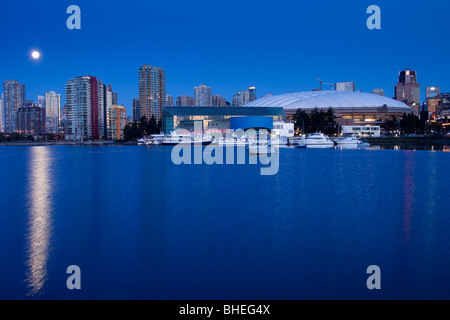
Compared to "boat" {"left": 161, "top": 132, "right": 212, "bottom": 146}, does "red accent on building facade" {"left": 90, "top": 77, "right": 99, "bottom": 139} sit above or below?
above

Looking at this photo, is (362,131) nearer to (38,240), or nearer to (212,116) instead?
(212,116)

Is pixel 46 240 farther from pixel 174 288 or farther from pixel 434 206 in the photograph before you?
pixel 434 206

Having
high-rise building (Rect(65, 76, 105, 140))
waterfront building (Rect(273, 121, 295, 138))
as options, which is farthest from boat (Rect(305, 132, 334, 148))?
high-rise building (Rect(65, 76, 105, 140))

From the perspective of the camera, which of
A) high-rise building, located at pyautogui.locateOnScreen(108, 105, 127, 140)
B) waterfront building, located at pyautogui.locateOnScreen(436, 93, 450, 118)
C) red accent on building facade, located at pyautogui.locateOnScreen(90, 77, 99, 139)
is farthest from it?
high-rise building, located at pyautogui.locateOnScreen(108, 105, 127, 140)

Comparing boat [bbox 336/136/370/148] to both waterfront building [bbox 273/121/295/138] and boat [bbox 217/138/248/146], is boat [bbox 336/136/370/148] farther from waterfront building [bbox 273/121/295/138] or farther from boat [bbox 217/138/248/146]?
boat [bbox 217/138/248/146]

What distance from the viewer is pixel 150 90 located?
500 ft

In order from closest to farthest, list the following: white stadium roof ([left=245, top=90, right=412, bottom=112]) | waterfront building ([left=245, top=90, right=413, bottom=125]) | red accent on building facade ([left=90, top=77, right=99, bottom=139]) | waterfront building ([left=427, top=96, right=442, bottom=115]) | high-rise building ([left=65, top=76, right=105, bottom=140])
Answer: waterfront building ([left=245, top=90, right=413, bottom=125])
white stadium roof ([left=245, top=90, right=412, bottom=112])
high-rise building ([left=65, top=76, right=105, bottom=140])
red accent on building facade ([left=90, top=77, right=99, bottom=139])
waterfront building ([left=427, top=96, right=442, bottom=115])

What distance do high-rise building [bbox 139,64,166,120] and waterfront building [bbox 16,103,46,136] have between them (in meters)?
41.5

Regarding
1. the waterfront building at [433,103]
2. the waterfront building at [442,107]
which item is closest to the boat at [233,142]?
the waterfront building at [442,107]

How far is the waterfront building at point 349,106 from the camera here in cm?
8256

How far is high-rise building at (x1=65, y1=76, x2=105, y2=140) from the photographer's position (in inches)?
5374

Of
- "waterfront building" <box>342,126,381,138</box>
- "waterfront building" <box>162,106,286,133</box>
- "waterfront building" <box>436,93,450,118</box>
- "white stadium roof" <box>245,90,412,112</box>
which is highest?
"waterfront building" <box>436,93,450,118</box>

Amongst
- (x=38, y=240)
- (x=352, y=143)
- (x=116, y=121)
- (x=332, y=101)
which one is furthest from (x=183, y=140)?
(x=116, y=121)
